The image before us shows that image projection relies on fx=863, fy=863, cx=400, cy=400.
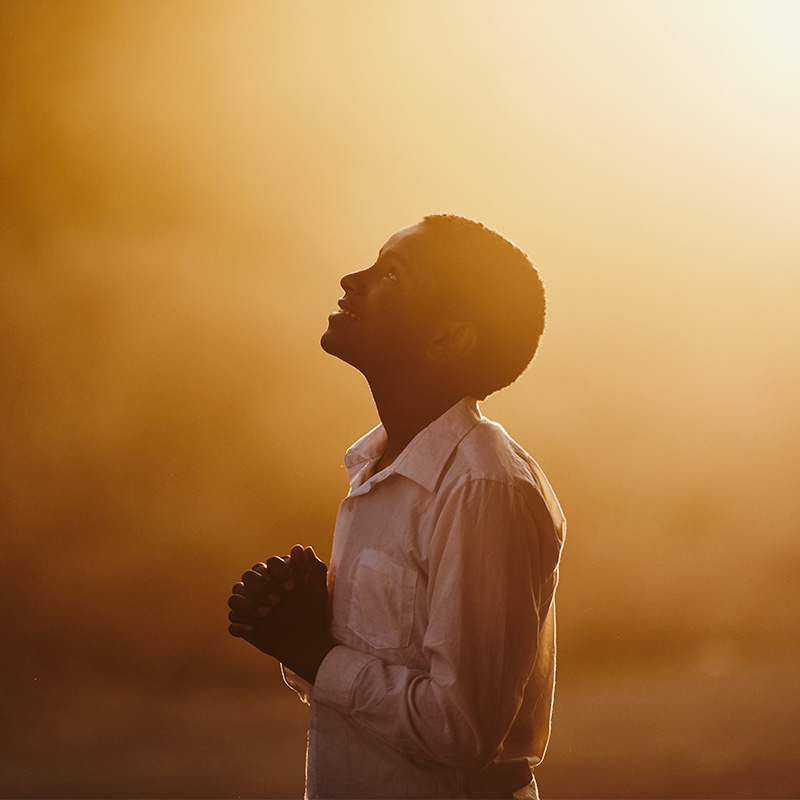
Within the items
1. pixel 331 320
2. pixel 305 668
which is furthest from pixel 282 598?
pixel 331 320

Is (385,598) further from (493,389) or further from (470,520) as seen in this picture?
(493,389)

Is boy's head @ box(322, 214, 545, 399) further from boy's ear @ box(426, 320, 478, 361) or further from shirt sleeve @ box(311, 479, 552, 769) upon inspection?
shirt sleeve @ box(311, 479, 552, 769)

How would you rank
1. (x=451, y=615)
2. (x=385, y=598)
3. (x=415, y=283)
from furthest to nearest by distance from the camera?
(x=415, y=283)
(x=385, y=598)
(x=451, y=615)

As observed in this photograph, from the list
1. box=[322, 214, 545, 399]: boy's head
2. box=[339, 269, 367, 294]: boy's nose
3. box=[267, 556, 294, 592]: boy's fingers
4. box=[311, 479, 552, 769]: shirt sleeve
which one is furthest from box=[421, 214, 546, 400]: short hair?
box=[267, 556, 294, 592]: boy's fingers

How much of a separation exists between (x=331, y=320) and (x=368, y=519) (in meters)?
0.32

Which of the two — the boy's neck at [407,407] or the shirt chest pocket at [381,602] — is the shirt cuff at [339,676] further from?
the boy's neck at [407,407]

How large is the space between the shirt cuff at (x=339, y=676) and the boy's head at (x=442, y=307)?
43cm

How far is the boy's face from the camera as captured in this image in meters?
1.34

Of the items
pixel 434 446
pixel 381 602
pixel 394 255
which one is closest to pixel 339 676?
pixel 381 602

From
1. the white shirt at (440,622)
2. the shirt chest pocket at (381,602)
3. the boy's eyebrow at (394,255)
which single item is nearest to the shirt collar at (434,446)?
the white shirt at (440,622)

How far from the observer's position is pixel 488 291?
1342mm

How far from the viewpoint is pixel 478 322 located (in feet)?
4.42

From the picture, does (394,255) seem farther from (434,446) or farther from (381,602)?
(381,602)

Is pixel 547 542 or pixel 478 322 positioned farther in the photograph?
pixel 478 322
